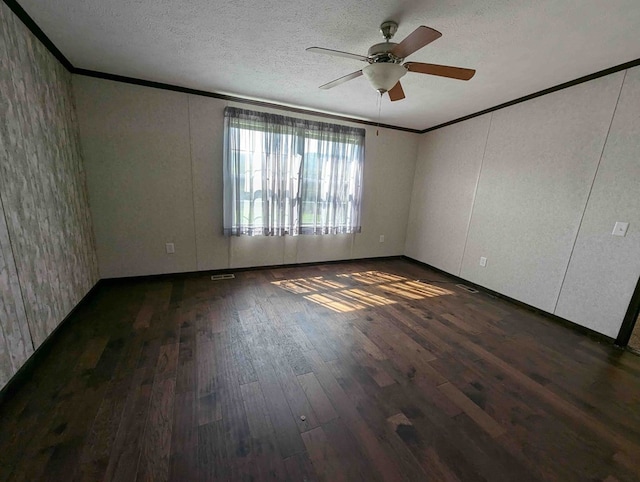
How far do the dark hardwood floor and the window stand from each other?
1374 mm

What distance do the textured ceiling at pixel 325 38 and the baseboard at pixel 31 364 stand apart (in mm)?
2273

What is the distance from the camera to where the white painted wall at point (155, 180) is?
2646 millimetres

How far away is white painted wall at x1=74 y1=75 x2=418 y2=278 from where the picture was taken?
8.68 ft

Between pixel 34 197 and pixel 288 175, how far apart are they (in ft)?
7.91

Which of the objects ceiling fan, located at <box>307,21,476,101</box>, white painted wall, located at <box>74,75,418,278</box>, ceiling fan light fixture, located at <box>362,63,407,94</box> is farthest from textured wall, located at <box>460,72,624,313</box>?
white painted wall, located at <box>74,75,418,278</box>

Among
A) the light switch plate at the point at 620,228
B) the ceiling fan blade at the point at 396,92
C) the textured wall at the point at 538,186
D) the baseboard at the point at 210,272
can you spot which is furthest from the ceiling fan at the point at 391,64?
the baseboard at the point at 210,272

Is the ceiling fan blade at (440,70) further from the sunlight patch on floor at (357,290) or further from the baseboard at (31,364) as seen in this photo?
the baseboard at (31,364)

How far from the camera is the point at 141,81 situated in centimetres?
266

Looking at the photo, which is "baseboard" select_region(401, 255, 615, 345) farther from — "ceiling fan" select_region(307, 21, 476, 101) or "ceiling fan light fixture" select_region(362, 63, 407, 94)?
"ceiling fan light fixture" select_region(362, 63, 407, 94)

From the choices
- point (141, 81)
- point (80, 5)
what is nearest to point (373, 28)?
point (80, 5)

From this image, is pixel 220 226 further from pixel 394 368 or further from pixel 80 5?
pixel 394 368

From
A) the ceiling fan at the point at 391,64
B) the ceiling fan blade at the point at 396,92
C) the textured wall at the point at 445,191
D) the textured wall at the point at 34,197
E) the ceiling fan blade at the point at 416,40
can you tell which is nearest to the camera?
the ceiling fan blade at the point at 416,40

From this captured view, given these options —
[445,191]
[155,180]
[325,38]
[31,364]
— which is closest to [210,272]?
[155,180]

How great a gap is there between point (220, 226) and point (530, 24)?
11.3ft
